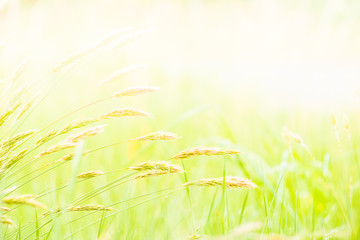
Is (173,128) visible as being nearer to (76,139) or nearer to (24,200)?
(76,139)

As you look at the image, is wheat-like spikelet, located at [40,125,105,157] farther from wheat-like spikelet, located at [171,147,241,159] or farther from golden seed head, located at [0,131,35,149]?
wheat-like spikelet, located at [171,147,241,159]

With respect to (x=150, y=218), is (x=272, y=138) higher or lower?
higher

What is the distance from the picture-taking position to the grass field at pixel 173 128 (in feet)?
4.08

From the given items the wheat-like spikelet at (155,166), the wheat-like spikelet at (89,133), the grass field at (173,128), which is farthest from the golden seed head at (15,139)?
the wheat-like spikelet at (155,166)

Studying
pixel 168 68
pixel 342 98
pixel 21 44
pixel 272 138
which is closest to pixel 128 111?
pixel 272 138

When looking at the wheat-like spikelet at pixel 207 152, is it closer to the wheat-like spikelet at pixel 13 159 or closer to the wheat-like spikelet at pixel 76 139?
the wheat-like spikelet at pixel 76 139

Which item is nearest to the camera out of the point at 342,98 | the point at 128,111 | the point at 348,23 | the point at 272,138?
the point at 128,111

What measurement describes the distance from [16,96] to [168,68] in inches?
105

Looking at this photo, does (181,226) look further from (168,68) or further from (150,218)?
(168,68)

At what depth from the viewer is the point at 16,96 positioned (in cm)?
130

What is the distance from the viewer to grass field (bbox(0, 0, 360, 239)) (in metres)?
1.24

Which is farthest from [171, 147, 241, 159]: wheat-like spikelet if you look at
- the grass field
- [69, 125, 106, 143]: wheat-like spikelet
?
[69, 125, 106, 143]: wheat-like spikelet

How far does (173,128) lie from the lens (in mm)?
2836

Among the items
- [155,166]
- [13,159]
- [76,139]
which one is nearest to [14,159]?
[13,159]
